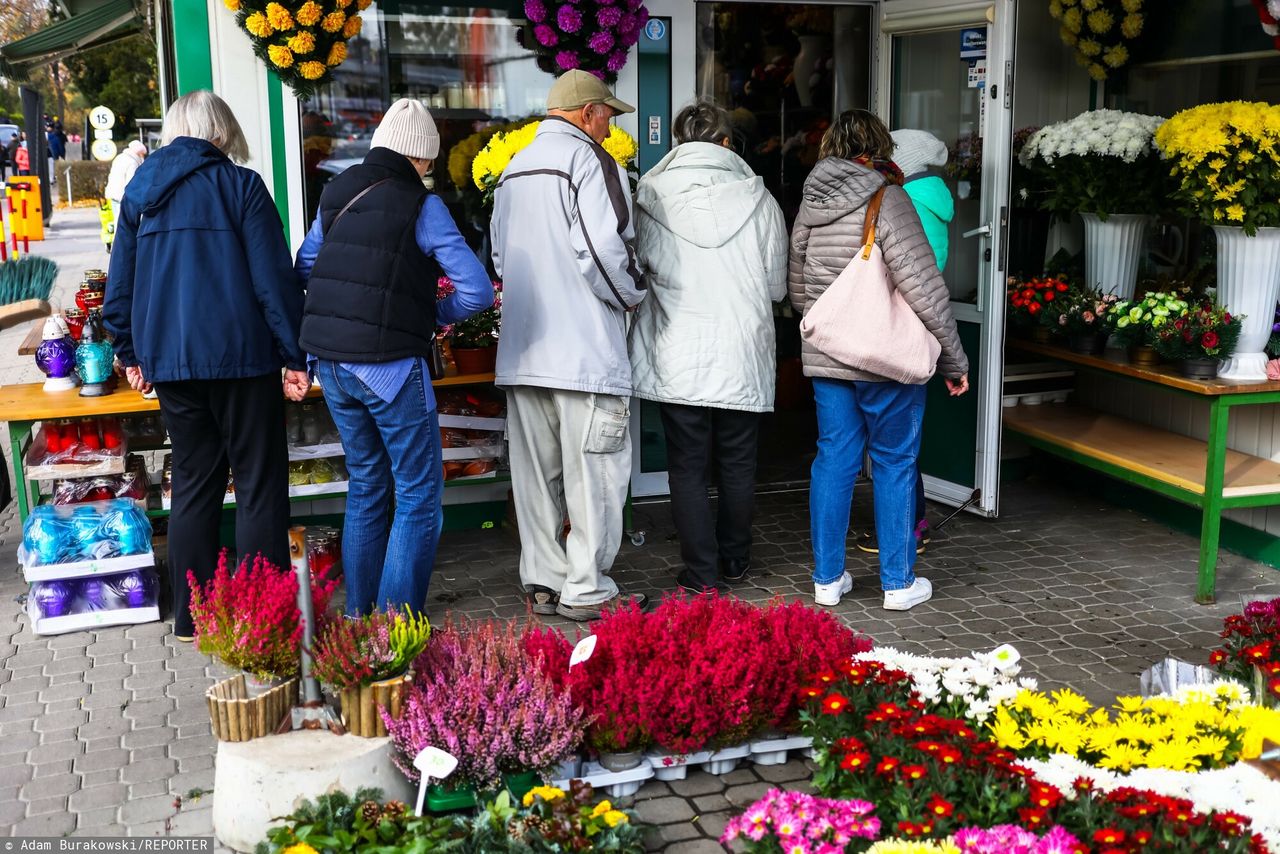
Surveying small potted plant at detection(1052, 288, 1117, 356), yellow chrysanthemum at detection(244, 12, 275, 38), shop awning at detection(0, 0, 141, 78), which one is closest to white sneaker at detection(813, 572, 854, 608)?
small potted plant at detection(1052, 288, 1117, 356)

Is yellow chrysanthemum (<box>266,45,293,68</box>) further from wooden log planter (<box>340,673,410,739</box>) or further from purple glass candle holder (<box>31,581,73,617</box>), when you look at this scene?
wooden log planter (<box>340,673,410,739</box>)

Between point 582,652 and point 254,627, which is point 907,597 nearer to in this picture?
point 582,652

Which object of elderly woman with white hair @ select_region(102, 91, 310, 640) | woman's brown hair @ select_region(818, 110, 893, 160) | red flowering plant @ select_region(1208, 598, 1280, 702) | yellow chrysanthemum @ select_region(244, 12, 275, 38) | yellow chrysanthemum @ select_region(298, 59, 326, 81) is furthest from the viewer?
yellow chrysanthemum @ select_region(298, 59, 326, 81)

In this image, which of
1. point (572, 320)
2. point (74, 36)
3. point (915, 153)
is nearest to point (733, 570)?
point (572, 320)

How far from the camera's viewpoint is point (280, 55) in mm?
5645

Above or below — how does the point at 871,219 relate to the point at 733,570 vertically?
above

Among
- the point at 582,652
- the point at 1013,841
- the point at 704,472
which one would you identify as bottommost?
the point at 1013,841

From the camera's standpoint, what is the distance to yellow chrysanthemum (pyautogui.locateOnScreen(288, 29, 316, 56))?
5629mm

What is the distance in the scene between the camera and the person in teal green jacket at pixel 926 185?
5.44 m

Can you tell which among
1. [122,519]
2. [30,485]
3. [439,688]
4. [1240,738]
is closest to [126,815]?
[439,688]

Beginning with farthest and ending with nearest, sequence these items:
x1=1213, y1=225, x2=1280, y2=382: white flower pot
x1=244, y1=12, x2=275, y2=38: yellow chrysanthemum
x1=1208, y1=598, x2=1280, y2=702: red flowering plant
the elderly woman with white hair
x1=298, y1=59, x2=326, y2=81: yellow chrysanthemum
Result: x1=298, y1=59, x2=326, y2=81: yellow chrysanthemum
x1=244, y1=12, x2=275, y2=38: yellow chrysanthemum
x1=1213, y1=225, x2=1280, y2=382: white flower pot
the elderly woman with white hair
x1=1208, y1=598, x2=1280, y2=702: red flowering plant

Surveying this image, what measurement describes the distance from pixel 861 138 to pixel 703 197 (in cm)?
63

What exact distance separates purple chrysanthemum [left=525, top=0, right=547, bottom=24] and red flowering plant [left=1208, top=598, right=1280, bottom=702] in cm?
393

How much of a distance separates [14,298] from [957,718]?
5974 millimetres
